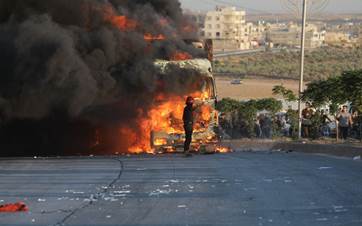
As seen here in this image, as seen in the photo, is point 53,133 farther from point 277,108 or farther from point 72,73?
point 277,108

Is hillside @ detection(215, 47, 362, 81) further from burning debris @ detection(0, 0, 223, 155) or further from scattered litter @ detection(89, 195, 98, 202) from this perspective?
scattered litter @ detection(89, 195, 98, 202)

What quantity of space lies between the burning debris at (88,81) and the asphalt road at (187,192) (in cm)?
330

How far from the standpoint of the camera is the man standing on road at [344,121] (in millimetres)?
29609

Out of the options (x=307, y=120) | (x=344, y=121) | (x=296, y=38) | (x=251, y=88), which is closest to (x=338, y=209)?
(x=344, y=121)

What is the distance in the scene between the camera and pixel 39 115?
2366cm

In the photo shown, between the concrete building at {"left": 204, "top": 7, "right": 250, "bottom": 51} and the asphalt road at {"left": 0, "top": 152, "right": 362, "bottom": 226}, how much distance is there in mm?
137409

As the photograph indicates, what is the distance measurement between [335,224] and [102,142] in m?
16.3

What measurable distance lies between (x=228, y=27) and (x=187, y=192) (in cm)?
16893

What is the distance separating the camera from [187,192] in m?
13.9

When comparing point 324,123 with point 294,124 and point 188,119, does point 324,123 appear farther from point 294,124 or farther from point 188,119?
point 188,119

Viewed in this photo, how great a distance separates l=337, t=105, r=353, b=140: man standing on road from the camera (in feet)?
97.1

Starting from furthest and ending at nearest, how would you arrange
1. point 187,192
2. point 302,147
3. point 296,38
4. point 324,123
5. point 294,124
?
point 296,38
point 294,124
point 324,123
point 302,147
point 187,192

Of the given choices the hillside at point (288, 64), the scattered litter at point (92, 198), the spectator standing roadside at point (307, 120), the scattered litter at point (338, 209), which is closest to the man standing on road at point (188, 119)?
the scattered litter at point (92, 198)

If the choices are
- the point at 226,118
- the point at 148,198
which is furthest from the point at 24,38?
the point at 226,118
